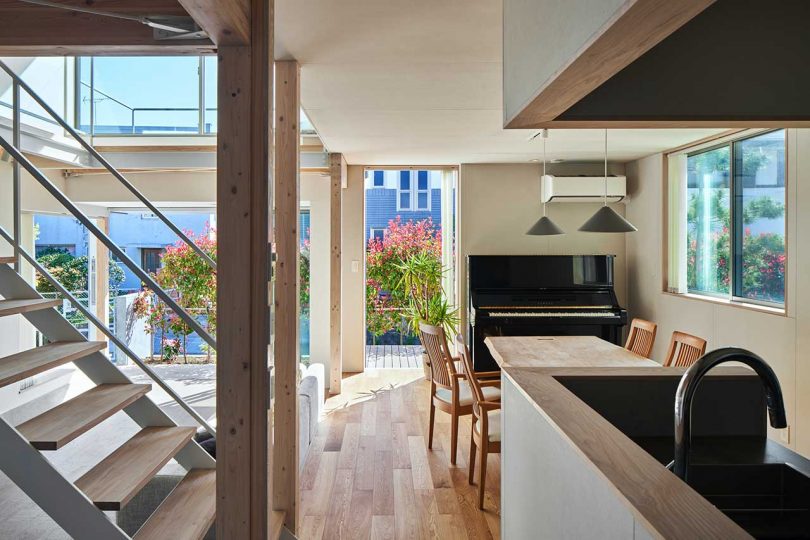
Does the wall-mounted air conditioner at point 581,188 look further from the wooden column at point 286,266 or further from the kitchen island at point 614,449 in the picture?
the kitchen island at point 614,449

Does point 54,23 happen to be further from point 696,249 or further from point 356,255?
point 696,249

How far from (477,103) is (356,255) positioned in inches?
119

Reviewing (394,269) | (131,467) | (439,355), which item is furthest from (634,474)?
(394,269)

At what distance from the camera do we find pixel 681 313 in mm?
5086

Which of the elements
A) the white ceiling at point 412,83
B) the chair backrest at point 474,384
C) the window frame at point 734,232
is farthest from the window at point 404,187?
the chair backrest at point 474,384

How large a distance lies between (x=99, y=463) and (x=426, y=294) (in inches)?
175

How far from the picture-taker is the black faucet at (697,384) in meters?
1.08

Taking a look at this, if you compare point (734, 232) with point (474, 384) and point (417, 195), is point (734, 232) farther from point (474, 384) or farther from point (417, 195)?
point (417, 195)

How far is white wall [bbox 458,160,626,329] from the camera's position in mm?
6164

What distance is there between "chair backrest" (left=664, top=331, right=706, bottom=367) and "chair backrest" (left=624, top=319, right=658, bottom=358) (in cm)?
24

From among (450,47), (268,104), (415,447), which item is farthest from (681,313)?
(268,104)

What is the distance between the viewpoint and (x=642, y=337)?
4008 millimetres

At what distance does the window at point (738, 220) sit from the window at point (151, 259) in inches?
237

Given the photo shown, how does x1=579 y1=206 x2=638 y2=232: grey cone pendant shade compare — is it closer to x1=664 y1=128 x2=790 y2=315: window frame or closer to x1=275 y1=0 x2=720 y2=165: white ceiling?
x1=275 y1=0 x2=720 y2=165: white ceiling
